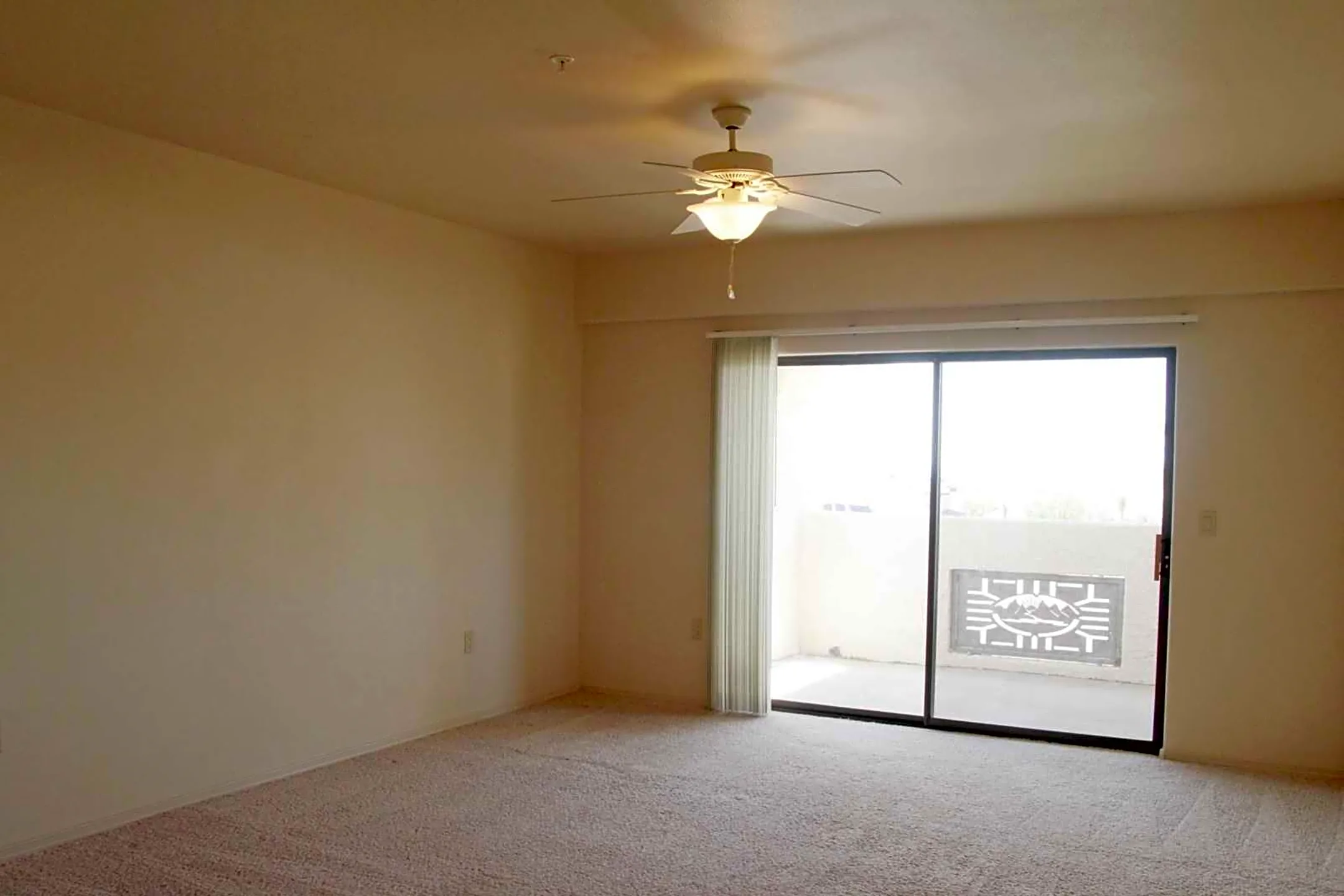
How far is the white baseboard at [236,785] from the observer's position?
359cm

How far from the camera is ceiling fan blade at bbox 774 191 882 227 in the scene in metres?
3.67

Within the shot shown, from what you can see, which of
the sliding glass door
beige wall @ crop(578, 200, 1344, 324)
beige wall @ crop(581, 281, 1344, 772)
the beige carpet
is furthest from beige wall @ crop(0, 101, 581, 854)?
beige wall @ crop(581, 281, 1344, 772)

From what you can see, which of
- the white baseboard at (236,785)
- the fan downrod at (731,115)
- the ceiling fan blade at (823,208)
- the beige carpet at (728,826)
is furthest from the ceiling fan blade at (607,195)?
the white baseboard at (236,785)

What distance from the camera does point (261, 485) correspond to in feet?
14.3

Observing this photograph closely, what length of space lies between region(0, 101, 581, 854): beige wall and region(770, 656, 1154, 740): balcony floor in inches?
69.4

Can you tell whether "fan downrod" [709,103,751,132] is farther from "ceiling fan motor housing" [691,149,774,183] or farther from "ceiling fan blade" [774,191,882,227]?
"ceiling fan blade" [774,191,882,227]

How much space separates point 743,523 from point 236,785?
2807 millimetres

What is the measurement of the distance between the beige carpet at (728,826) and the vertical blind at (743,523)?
0.57 m

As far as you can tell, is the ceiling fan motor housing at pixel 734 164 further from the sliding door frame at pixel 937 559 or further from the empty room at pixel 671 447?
the sliding door frame at pixel 937 559

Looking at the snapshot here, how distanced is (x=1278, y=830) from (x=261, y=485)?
13.9ft

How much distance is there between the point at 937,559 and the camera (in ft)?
18.3

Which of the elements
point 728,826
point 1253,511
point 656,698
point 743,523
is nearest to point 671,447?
point 743,523

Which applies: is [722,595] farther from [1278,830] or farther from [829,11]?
[829,11]

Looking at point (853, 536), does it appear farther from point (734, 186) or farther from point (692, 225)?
point (734, 186)
